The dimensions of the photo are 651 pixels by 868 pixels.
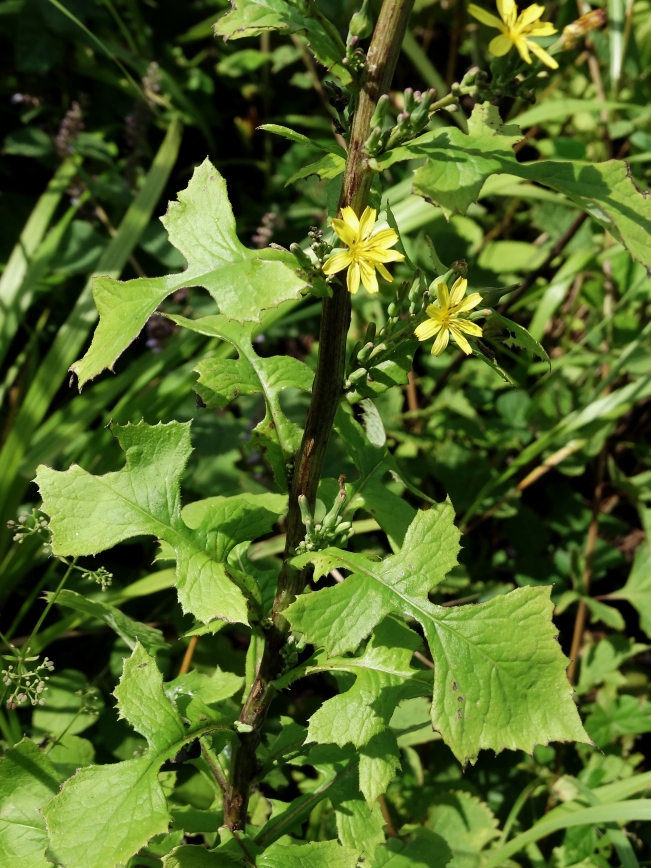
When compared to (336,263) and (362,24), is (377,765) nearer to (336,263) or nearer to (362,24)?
(336,263)

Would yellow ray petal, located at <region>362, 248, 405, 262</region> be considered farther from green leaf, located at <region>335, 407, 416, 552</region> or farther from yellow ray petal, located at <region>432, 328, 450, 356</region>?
green leaf, located at <region>335, 407, 416, 552</region>

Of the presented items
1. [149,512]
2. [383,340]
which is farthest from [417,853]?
[383,340]

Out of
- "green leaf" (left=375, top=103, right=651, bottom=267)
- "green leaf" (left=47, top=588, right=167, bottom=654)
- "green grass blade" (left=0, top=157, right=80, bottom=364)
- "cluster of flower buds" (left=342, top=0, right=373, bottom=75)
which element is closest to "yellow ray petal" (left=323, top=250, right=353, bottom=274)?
"green leaf" (left=375, top=103, right=651, bottom=267)

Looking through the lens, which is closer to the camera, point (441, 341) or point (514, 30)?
point (514, 30)

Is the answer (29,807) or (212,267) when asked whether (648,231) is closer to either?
(212,267)

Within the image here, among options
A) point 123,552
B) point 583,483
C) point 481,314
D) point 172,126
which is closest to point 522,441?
point 583,483
